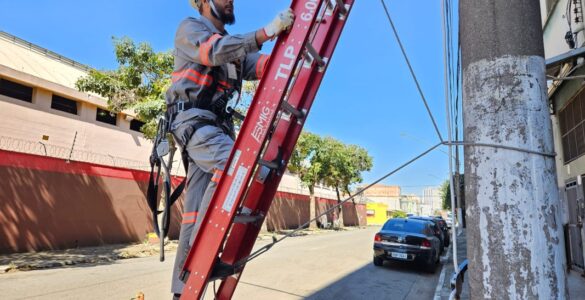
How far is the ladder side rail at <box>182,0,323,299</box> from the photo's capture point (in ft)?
6.52

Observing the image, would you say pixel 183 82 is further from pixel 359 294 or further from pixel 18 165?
pixel 18 165

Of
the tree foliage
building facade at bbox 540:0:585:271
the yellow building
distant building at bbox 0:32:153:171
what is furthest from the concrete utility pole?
the yellow building

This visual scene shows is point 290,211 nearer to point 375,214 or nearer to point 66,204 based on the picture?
point 66,204

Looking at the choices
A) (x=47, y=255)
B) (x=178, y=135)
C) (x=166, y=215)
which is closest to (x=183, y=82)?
(x=178, y=135)

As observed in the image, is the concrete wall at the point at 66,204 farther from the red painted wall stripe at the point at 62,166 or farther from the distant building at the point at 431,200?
the distant building at the point at 431,200

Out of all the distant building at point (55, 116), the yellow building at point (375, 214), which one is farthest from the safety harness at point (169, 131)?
the yellow building at point (375, 214)

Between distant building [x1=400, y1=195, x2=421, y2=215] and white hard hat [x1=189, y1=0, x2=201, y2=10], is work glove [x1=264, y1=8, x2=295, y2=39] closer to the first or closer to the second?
white hard hat [x1=189, y1=0, x2=201, y2=10]

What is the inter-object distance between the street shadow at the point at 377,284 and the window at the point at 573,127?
4.54 metres

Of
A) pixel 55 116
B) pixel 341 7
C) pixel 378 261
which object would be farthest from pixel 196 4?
pixel 55 116

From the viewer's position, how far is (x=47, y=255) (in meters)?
11.4

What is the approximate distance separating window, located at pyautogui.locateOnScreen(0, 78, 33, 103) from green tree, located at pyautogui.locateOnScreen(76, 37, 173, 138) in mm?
4682

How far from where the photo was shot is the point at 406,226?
41.2ft

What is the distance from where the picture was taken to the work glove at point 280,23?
6.72 feet

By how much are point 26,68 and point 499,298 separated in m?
20.7
